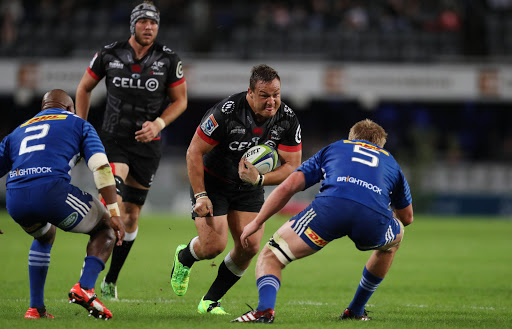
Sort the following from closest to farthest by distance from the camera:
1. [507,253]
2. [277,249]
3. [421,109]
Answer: [277,249]
[507,253]
[421,109]

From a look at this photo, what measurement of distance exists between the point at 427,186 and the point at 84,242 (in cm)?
1285

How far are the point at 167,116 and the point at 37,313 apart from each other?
8.76 ft

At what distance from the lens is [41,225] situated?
18.9 feet

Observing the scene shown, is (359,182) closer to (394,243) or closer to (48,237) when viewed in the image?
(394,243)

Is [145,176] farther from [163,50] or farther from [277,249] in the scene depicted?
[277,249]

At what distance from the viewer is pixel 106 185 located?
5.64 m

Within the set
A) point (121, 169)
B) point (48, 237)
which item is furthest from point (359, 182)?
point (121, 169)

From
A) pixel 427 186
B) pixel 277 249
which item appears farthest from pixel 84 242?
pixel 427 186

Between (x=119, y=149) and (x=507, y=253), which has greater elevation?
(x=119, y=149)

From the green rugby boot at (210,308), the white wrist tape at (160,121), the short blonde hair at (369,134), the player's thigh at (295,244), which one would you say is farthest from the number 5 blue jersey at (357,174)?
the white wrist tape at (160,121)

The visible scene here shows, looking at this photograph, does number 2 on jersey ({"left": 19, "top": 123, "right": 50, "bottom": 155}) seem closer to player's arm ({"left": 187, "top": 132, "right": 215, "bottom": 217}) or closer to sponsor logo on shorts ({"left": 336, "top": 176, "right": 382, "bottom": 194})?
player's arm ({"left": 187, "top": 132, "right": 215, "bottom": 217})

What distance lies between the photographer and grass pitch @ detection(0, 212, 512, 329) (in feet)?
19.8

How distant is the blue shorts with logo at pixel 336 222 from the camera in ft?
17.9

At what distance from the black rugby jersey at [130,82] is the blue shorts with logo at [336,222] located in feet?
9.46
